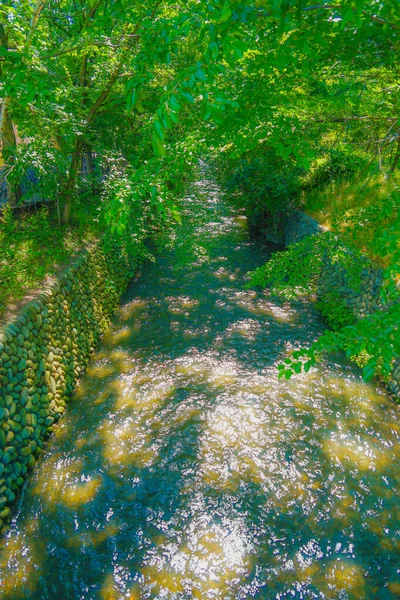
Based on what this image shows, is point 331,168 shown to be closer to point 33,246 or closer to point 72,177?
point 72,177

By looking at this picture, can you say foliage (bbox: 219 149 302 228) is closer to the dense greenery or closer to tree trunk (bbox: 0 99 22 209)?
the dense greenery

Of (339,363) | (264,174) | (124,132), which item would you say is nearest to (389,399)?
(339,363)

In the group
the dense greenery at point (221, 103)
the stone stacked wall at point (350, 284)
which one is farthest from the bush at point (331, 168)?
the stone stacked wall at point (350, 284)

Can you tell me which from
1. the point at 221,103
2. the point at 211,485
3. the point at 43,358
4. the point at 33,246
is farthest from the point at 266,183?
the point at 221,103

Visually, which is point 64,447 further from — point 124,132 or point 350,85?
point 124,132

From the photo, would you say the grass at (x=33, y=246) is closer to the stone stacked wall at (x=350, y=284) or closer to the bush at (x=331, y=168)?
the stone stacked wall at (x=350, y=284)
